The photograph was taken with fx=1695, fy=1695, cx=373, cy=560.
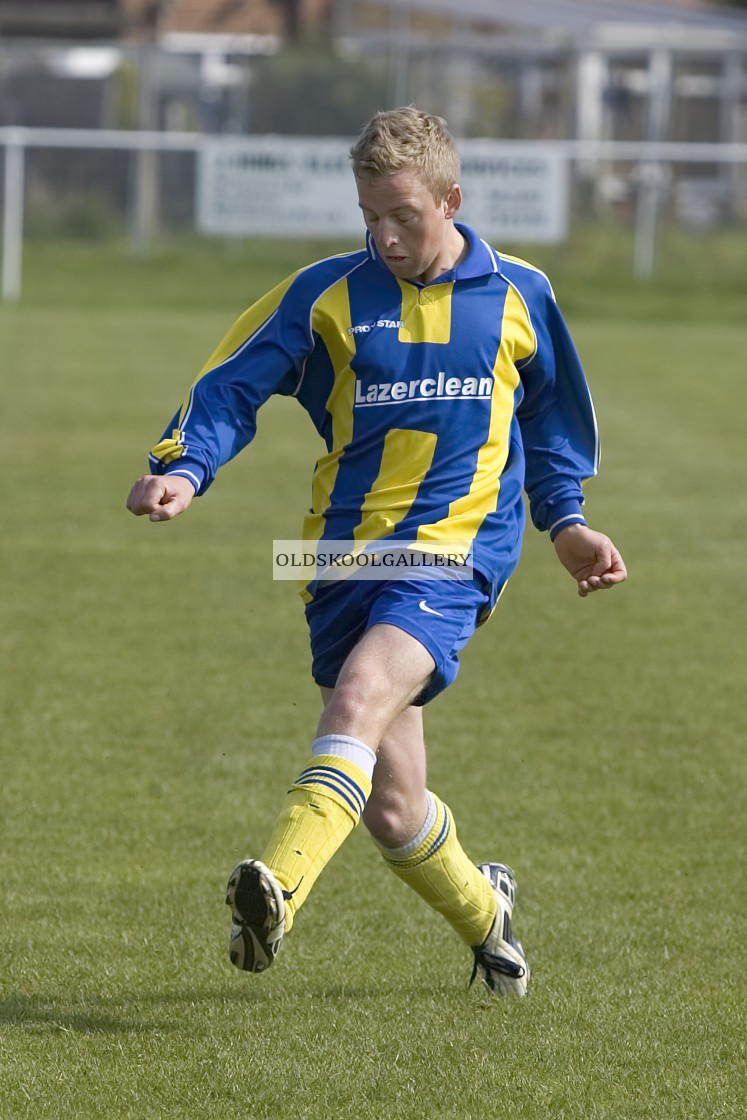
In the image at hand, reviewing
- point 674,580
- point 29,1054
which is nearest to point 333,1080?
point 29,1054

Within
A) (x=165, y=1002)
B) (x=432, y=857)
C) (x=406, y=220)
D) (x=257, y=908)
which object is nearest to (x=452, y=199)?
(x=406, y=220)

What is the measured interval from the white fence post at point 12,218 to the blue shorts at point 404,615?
19685 mm

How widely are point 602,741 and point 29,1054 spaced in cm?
302

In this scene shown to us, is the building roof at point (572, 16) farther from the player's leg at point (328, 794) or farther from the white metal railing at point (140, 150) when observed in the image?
the player's leg at point (328, 794)

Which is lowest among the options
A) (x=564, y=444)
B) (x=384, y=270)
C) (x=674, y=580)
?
(x=674, y=580)

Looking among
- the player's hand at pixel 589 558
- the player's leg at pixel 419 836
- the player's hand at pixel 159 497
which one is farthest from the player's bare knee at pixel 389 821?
the player's hand at pixel 159 497

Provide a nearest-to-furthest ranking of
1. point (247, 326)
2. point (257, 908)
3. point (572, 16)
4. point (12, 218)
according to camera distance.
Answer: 1. point (257, 908)
2. point (247, 326)
3. point (12, 218)
4. point (572, 16)

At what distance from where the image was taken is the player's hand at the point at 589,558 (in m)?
3.96

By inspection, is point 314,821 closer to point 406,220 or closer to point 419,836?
point 419,836

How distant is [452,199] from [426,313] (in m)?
0.26

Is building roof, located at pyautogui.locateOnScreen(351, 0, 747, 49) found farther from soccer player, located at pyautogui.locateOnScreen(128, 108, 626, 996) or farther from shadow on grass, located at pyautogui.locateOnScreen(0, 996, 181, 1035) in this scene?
shadow on grass, located at pyautogui.locateOnScreen(0, 996, 181, 1035)

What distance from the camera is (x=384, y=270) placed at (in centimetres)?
386

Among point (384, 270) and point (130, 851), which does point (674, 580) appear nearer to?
point (130, 851)

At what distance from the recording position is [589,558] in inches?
158
